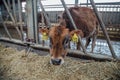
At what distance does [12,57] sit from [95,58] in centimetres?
190

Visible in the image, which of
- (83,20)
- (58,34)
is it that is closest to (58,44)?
(58,34)

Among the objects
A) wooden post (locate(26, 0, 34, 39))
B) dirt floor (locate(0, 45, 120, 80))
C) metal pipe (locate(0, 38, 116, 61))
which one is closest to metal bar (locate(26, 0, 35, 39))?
wooden post (locate(26, 0, 34, 39))

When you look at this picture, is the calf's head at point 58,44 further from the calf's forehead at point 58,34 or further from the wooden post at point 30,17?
the wooden post at point 30,17

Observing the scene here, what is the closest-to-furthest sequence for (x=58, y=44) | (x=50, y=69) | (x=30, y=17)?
(x=58, y=44) → (x=50, y=69) → (x=30, y=17)

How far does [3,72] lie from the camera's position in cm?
398

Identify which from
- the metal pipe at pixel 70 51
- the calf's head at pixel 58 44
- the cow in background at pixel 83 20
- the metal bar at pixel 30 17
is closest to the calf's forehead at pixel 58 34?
the calf's head at pixel 58 44

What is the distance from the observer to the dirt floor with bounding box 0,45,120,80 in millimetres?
3328

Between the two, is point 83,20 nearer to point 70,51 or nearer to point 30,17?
point 70,51

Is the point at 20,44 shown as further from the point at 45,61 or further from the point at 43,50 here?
the point at 45,61

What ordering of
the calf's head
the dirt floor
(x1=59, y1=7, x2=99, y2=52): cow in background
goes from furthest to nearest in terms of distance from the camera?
(x1=59, y1=7, x2=99, y2=52): cow in background, the dirt floor, the calf's head

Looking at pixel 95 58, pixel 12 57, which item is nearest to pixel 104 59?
pixel 95 58

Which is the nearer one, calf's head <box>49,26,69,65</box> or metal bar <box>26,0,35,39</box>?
calf's head <box>49,26,69,65</box>

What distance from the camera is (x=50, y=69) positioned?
12.2ft

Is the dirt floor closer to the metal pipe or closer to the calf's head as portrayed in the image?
the metal pipe
